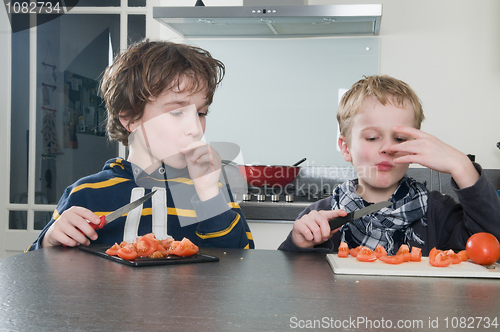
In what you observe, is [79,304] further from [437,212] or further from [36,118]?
[36,118]

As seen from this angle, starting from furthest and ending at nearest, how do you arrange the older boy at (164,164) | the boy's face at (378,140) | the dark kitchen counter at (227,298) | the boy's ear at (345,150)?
the boy's ear at (345,150), the boy's face at (378,140), the older boy at (164,164), the dark kitchen counter at (227,298)

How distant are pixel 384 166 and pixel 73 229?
71 cm

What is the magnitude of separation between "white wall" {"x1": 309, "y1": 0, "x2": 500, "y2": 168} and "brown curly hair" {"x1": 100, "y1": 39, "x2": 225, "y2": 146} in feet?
4.77

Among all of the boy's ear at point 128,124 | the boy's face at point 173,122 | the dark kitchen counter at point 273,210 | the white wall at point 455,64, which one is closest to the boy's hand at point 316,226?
the boy's face at point 173,122

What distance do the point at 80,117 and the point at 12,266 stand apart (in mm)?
2187

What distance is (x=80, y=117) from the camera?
2621mm

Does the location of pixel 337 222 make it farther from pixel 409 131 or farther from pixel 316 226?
pixel 409 131

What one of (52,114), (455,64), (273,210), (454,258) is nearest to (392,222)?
(454,258)

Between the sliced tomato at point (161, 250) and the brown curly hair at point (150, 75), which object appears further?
the brown curly hair at point (150, 75)

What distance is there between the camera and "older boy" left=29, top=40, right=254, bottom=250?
0.94 metres

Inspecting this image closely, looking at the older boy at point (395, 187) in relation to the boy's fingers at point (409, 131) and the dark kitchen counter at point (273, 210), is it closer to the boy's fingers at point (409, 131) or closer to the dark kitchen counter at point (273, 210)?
the boy's fingers at point (409, 131)

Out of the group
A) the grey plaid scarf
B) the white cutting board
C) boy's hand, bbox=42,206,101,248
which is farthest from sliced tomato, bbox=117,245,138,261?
the grey plaid scarf

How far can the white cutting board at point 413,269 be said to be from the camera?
23.4 inches

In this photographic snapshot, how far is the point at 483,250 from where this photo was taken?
2.15 ft
